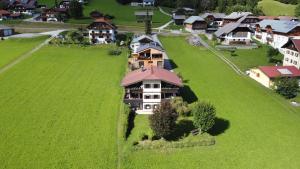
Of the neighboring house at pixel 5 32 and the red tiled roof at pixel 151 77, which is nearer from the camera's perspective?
the red tiled roof at pixel 151 77

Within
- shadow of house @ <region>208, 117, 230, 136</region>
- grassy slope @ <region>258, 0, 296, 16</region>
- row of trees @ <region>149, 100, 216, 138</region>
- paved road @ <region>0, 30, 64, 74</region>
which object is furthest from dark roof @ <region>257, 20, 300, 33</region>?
paved road @ <region>0, 30, 64, 74</region>

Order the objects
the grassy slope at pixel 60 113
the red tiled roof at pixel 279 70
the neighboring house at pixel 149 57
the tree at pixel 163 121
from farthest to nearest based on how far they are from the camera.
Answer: the neighboring house at pixel 149 57, the red tiled roof at pixel 279 70, the tree at pixel 163 121, the grassy slope at pixel 60 113

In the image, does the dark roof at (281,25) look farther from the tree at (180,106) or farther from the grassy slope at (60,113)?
the tree at (180,106)

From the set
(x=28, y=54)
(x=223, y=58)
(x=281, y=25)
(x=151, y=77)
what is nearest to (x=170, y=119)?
(x=151, y=77)

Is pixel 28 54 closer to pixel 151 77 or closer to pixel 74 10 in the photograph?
pixel 151 77

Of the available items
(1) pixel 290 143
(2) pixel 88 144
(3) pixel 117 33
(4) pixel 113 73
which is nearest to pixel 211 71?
(4) pixel 113 73

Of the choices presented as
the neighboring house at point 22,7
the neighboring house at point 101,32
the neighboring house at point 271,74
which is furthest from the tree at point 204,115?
the neighboring house at point 22,7
